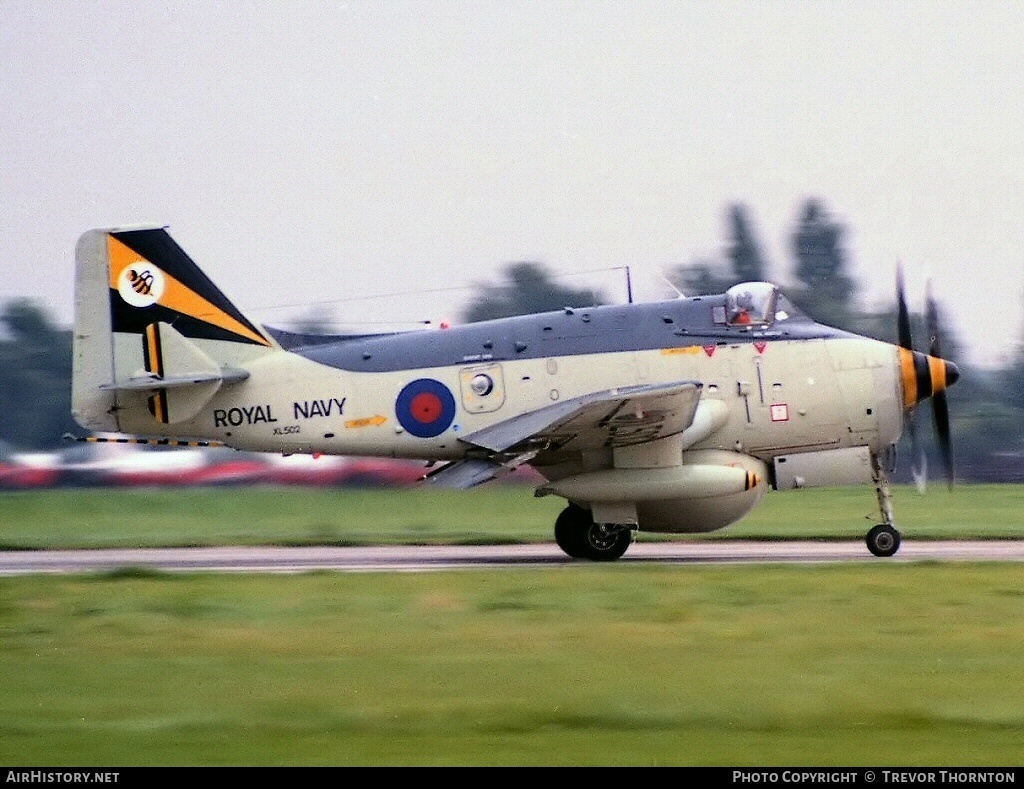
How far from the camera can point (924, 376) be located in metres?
22.9

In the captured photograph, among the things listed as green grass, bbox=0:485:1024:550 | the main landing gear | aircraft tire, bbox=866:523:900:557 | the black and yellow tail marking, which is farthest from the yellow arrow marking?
aircraft tire, bbox=866:523:900:557

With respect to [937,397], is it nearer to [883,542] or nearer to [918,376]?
[918,376]

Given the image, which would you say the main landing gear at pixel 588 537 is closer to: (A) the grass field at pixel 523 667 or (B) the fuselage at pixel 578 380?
(B) the fuselage at pixel 578 380

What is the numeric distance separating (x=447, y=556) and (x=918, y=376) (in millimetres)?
7437

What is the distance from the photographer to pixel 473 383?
74.8 feet

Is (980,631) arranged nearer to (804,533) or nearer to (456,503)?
(804,533)

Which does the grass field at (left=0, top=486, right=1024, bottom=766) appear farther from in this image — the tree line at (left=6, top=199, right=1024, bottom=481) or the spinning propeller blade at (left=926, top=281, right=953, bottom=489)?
the tree line at (left=6, top=199, right=1024, bottom=481)

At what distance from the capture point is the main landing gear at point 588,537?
2238 centimetres

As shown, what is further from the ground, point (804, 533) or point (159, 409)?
point (159, 409)

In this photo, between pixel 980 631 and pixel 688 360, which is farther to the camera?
pixel 688 360

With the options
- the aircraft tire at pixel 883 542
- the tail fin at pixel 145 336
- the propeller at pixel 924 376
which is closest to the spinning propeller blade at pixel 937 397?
the propeller at pixel 924 376

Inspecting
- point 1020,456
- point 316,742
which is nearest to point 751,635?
point 316,742

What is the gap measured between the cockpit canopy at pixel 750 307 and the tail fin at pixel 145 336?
A: 693 cm
